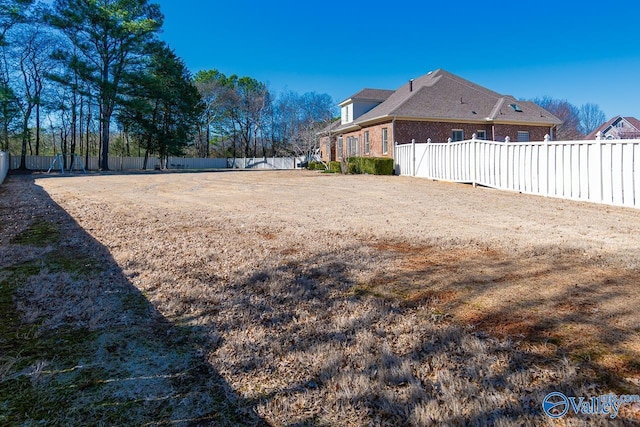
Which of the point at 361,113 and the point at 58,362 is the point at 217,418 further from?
the point at 361,113

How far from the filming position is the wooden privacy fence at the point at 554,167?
663 centimetres

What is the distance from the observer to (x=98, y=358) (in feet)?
6.61

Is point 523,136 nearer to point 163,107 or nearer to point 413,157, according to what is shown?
point 413,157

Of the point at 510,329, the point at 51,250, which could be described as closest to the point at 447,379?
the point at 510,329

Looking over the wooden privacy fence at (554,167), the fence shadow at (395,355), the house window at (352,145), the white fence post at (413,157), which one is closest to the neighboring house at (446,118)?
the house window at (352,145)

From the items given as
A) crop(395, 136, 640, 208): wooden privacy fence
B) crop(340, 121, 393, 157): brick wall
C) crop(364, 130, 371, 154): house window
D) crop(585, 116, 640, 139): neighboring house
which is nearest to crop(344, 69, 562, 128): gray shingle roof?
crop(340, 121, 393, 157): brick wall

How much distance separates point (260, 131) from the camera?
4347 centimetres

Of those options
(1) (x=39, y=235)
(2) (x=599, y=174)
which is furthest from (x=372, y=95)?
(1) (x=39, y=235)

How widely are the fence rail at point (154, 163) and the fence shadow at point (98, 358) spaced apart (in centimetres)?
2755

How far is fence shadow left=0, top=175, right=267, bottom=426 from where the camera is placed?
1.59 metres

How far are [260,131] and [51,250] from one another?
4070 cm

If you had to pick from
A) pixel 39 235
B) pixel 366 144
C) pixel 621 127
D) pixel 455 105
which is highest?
pixel 621 127

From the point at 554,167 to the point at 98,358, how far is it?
8.90 metres

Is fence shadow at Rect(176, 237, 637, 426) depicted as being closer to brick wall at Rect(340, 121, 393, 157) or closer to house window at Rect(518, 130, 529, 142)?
brick wall at Rect(340, 121, 393, 157)
